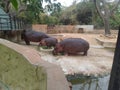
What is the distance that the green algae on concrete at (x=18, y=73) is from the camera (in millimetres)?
1073

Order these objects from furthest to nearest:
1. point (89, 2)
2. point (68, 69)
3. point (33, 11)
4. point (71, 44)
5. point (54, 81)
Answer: point (89, 2) < point (33, 11) < point (71, 44) < point (68, 69) < point (54, 81)

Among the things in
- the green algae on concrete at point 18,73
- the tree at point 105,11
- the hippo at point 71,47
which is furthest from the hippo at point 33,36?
the green algae on concrete at point 18,73

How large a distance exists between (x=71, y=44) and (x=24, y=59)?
7.81m

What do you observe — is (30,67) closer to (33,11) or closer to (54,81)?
(54,81)

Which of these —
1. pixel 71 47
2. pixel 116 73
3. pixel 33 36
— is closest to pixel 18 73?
pixel 116 73

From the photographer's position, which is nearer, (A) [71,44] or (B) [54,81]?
(B) [54,81]

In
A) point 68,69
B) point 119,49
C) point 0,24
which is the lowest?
point 68,69

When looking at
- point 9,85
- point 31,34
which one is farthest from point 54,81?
point 31,34

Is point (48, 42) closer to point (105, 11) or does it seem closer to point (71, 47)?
point (71, 47)

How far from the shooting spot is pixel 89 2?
19.2m

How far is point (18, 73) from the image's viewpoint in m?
1.10

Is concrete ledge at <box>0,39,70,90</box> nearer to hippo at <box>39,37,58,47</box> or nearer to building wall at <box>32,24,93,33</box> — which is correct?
hippo at <box>39,37,58,47</box>

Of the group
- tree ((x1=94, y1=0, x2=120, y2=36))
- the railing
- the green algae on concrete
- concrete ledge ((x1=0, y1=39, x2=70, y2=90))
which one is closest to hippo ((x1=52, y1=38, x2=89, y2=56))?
the railing

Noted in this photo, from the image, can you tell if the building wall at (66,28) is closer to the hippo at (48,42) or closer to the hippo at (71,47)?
the hippo at (48,42)
